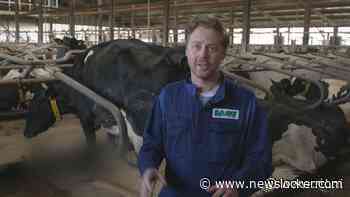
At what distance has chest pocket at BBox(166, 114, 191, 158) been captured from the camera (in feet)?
4.91

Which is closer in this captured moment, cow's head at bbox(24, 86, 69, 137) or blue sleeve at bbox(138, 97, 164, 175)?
blue sleeve at bbox(138, 97, 164, 175)

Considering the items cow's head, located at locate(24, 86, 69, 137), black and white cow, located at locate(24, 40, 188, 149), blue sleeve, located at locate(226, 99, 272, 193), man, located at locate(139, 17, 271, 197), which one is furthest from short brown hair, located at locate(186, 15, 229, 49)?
cow's head, located at locate(24, 86, 69, 137)

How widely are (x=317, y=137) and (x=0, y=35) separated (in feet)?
73.7

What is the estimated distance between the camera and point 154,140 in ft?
5.20

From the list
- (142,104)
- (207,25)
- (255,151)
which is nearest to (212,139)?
(255,151)

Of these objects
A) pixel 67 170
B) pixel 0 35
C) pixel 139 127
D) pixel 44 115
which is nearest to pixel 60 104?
pixel 44 115

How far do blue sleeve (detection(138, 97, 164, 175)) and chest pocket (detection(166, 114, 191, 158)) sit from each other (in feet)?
0.17

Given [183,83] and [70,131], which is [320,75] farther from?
[183,83]

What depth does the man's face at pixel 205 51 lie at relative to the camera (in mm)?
1437

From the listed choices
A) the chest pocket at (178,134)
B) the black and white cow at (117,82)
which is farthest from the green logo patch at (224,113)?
the black and white cow at (117,82)

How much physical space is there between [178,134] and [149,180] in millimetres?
202

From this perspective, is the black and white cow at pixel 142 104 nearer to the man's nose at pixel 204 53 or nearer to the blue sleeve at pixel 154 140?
the blue sleeve at pixel 154 140

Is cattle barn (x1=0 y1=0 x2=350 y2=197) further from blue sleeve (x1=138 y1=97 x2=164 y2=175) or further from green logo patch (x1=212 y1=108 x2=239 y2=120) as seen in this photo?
green logo patch (x1=212 y1=108 x2=239 y2=120)

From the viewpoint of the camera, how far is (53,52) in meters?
7.23
